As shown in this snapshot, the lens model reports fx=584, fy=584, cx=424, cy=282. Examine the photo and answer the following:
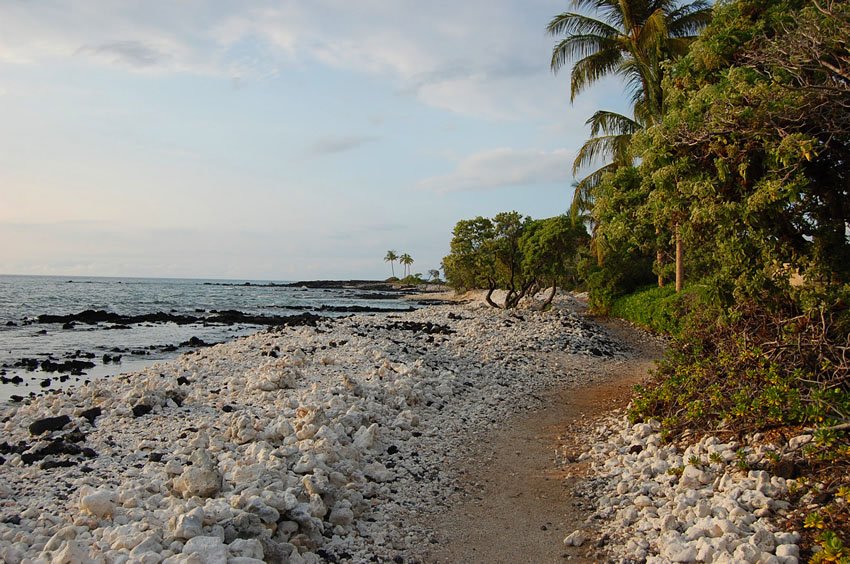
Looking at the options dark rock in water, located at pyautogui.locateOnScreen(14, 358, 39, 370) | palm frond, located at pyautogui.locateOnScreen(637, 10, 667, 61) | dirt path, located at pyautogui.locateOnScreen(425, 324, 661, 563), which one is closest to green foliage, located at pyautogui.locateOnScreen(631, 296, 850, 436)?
dirt path, located at pyautogui.locateOnScreen(425, 324, 661, 563)

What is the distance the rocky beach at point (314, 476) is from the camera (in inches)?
182

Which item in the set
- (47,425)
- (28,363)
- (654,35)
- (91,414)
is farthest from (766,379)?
(28,363)

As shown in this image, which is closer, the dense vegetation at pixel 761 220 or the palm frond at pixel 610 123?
the dense vegetation at pixel 761 220

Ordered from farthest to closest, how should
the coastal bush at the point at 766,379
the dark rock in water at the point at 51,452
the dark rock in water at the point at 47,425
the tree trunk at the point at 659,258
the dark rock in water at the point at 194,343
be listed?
the dark rock in water at the point at 194,343 < the tree trunk at the point at 659,258 < the dark rock in water at the point at 47,425 < the dark rock in water at the point at 51,452 < the coastal bush at the point at 766,379

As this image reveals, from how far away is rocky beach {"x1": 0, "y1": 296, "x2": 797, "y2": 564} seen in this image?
4.62 metres

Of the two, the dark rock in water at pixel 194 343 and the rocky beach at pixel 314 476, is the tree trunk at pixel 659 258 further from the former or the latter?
the dark rock in water at pixel 194 343

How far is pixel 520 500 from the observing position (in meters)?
6.24

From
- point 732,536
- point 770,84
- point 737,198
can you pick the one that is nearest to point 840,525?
point 732,536

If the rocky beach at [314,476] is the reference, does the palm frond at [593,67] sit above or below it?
above

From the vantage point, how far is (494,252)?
78.7 feet

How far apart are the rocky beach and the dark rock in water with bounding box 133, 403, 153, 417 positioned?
0.03 meters

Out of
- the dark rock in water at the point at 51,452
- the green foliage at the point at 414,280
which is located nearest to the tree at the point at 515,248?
the dark rock in water at the point at 51,452

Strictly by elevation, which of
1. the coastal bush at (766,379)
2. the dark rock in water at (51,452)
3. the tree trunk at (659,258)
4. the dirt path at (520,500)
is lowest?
the dirt path at (520,500)

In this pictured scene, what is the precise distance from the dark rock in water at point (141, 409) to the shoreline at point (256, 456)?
0.8 inches
